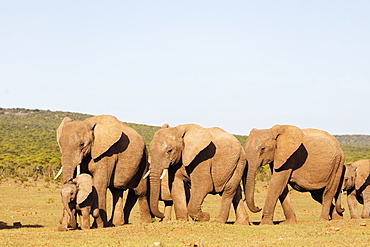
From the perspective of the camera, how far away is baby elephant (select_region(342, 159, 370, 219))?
19984 millimetres

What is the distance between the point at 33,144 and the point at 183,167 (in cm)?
7046

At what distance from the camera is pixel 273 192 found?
17641 mm

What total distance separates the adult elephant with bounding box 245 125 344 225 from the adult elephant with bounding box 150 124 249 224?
86 centimetres

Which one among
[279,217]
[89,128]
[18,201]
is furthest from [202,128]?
[18,201]

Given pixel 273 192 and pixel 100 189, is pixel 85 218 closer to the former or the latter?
pixel 100 189

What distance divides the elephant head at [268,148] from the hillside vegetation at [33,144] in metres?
27.4

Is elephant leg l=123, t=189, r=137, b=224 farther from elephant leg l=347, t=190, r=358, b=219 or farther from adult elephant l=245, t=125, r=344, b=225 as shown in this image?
elephant leg l=347, t=190, r=358, b=219

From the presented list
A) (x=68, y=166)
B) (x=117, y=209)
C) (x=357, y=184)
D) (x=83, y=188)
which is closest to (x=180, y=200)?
(x=117, y=209)

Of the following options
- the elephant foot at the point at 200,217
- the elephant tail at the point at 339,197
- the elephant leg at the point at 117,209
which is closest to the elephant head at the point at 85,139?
the elephant leg at the point at 117,209

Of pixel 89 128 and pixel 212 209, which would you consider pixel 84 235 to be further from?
pixel 212 209

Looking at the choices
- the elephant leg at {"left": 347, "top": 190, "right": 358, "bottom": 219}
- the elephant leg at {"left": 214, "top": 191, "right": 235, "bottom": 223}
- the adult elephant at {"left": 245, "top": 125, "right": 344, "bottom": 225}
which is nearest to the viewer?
the elephant leg at {"left": 214, "top": 191, "right": 235, "bottom": 223}

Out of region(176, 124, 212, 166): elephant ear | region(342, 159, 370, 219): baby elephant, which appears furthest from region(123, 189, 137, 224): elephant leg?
region(342, 159, 370, 219): baby elephant

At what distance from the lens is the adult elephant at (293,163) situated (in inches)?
685

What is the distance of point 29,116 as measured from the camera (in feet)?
401
